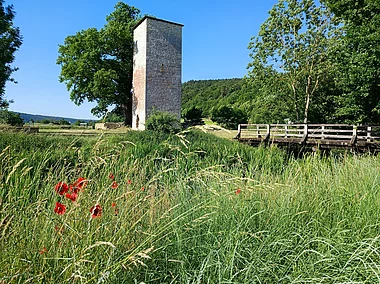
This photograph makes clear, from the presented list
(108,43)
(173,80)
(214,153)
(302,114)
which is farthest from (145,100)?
(214,153)

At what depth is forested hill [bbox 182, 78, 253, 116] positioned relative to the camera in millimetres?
45803

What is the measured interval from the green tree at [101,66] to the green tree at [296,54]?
9.74 m

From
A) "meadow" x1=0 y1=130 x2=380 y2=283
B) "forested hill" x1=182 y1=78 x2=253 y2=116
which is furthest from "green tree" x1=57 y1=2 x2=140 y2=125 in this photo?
"forested hill" x1=182 y1=78 x2=253 y2=116

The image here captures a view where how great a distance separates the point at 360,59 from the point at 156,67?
12.2 m

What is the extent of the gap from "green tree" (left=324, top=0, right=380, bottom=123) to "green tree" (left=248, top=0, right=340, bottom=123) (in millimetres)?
4239

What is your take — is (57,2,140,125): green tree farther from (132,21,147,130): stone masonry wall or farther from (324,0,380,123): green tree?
(324,0,380,123): green tree

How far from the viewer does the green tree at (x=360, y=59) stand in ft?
40.3

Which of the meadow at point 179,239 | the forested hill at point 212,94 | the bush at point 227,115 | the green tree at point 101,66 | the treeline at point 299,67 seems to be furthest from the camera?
the forested hill at point 212,94

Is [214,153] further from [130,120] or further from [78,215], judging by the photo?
[130,120]

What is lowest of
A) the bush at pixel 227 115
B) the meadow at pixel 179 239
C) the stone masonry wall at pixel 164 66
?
the meadow at pixel 179 239

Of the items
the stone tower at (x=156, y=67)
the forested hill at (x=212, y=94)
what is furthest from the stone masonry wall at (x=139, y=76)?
the forested hill at (x=212, y=94)

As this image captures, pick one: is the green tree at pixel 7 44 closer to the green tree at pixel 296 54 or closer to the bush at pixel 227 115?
the green tree at pixel 296 54

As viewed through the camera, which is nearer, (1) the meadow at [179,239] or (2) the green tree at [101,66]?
(1) the meadow at [179,239]

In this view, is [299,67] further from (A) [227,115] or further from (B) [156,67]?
(A) [227,115]
